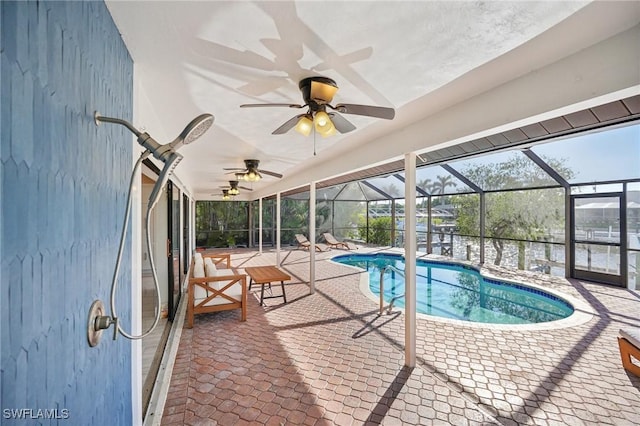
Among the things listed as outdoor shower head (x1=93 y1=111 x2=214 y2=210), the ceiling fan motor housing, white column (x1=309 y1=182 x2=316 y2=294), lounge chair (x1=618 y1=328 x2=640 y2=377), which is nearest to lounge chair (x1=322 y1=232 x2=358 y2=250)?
white column (x1=309 y1=182 x2=316 y2=294)

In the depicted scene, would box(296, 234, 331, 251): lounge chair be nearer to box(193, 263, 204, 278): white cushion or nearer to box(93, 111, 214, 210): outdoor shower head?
box(193, 263, 204, 278): white cushion

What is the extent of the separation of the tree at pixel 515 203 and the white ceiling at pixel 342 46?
641cm

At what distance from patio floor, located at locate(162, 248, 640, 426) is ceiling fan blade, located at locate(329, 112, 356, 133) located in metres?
2.35

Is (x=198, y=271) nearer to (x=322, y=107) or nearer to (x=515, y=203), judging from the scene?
(x=322, y=107)

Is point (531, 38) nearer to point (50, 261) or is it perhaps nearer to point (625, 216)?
point (50, 261)

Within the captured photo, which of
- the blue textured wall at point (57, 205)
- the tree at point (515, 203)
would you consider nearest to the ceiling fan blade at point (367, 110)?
the blue textured wall at point (57, 205)

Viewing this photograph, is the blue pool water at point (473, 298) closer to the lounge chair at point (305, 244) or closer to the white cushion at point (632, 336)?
the white cushion at point (632, 336)

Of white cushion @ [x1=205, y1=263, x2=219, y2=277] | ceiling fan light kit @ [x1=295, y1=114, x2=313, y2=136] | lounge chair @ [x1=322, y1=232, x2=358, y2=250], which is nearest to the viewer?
ceiling fan light kit @ [x1=295, y1=114, x2=313, y2=136]

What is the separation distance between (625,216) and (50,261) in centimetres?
880

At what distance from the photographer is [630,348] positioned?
9.41 ft

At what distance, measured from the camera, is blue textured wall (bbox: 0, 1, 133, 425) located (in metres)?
0.64

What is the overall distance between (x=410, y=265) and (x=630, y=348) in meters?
2.34

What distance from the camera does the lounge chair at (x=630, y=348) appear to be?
280cm

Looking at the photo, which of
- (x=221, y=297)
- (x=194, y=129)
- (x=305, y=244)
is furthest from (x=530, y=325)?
(x=305, y=244)
